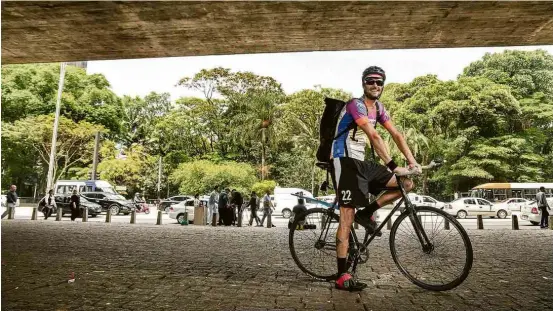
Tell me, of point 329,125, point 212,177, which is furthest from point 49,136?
point 329,125

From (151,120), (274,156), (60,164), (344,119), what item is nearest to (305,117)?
(274,156)

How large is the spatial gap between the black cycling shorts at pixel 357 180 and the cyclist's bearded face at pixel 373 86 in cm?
62

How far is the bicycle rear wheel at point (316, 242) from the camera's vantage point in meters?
4.16

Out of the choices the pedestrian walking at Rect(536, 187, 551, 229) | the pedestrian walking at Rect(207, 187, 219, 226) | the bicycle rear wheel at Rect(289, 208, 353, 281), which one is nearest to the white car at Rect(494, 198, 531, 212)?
the pedestrian walking at Rect(536, 187, 551, 229)

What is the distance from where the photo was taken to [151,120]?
4941 cm

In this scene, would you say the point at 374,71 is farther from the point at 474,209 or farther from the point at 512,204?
the point at 512,204

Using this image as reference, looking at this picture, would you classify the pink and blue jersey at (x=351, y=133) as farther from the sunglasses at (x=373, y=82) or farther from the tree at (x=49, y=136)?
the tree at (x=49, y=136)

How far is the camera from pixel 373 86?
382 cm

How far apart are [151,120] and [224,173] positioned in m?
17.5

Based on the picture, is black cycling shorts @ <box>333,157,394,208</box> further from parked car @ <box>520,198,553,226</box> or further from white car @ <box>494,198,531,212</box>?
white car @ <box>494,198,531,212</box>

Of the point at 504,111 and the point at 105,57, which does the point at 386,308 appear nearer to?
the point at 105,57

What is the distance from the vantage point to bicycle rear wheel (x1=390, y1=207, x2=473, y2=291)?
3.50m

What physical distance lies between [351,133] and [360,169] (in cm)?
34

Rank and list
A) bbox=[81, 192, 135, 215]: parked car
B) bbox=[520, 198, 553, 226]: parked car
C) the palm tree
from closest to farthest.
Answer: bbox=[520, 198, 553, 226]: parked car, bbox=[81, 192, 135, 215]: parked car, the palm tree
